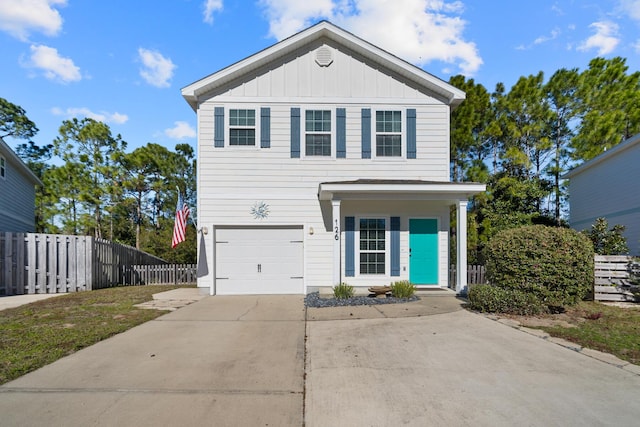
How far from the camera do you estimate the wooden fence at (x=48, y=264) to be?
11383 mm

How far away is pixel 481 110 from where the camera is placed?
1909 centimetres

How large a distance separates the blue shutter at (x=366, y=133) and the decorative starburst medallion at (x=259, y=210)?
11.5 feet

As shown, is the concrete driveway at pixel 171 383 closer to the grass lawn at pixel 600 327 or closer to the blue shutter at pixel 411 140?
the grass lawn at pixel 600 327

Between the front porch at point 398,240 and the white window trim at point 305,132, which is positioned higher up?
the white window trim at point 305,132

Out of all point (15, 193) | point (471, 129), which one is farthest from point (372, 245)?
point (15, 193)

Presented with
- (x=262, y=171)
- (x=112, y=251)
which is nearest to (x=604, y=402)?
(x=262, y=171)

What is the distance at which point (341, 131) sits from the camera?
11352mm

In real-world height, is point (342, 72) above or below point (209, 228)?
above

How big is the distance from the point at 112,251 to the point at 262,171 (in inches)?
295

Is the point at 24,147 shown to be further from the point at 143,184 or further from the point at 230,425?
the point at 230,425

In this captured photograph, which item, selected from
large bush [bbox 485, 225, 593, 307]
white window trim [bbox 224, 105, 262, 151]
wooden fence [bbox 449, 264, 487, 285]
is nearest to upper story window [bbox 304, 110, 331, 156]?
white window trim [bbox 224, 105, 262, 151]

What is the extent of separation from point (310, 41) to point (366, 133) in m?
3.45

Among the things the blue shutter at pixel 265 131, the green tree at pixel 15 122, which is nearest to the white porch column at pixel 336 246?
the blue shutter at pixel 265 131

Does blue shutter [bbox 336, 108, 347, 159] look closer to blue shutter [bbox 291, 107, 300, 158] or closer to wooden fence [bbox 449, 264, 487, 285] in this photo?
blue shutter [bbox 291, 107, 300, 158]
